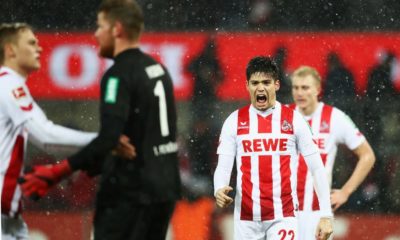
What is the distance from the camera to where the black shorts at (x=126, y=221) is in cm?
453

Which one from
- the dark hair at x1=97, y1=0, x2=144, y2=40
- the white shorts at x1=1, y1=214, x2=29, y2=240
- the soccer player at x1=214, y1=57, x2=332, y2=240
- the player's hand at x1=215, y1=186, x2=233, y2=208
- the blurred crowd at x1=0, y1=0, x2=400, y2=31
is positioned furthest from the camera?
the blurred crowd at x1=0, y1=0, x2=400, y2=31

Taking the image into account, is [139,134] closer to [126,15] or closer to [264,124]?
[126,15]

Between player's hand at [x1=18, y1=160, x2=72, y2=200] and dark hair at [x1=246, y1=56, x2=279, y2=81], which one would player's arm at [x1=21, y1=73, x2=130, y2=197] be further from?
dark hair at [x1=246, y1=56, x2=279, y2=81]

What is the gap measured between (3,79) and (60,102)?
6.04 metres

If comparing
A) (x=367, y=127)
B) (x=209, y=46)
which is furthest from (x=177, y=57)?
(x=367, y=127)

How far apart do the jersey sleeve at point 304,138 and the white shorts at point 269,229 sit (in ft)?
1.23

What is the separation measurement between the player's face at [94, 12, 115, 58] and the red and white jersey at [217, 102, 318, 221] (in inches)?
52.6

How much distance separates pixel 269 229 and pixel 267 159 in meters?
0.37

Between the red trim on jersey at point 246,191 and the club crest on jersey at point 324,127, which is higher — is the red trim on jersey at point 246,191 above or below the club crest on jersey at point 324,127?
below

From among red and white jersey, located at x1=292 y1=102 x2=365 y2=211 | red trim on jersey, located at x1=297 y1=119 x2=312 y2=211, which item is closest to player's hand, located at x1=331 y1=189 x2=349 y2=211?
red and white jersey, located at x1=292 y1=102 x2=365 y2=211

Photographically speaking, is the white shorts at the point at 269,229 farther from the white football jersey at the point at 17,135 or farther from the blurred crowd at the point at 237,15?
the blurred crowd at the point at 237,15

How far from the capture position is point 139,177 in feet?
14.9

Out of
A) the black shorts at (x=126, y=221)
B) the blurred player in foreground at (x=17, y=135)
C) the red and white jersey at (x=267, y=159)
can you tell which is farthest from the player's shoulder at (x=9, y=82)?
the red and white jersey at (x=267, y=159)

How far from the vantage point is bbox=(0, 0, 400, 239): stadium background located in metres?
10.5
